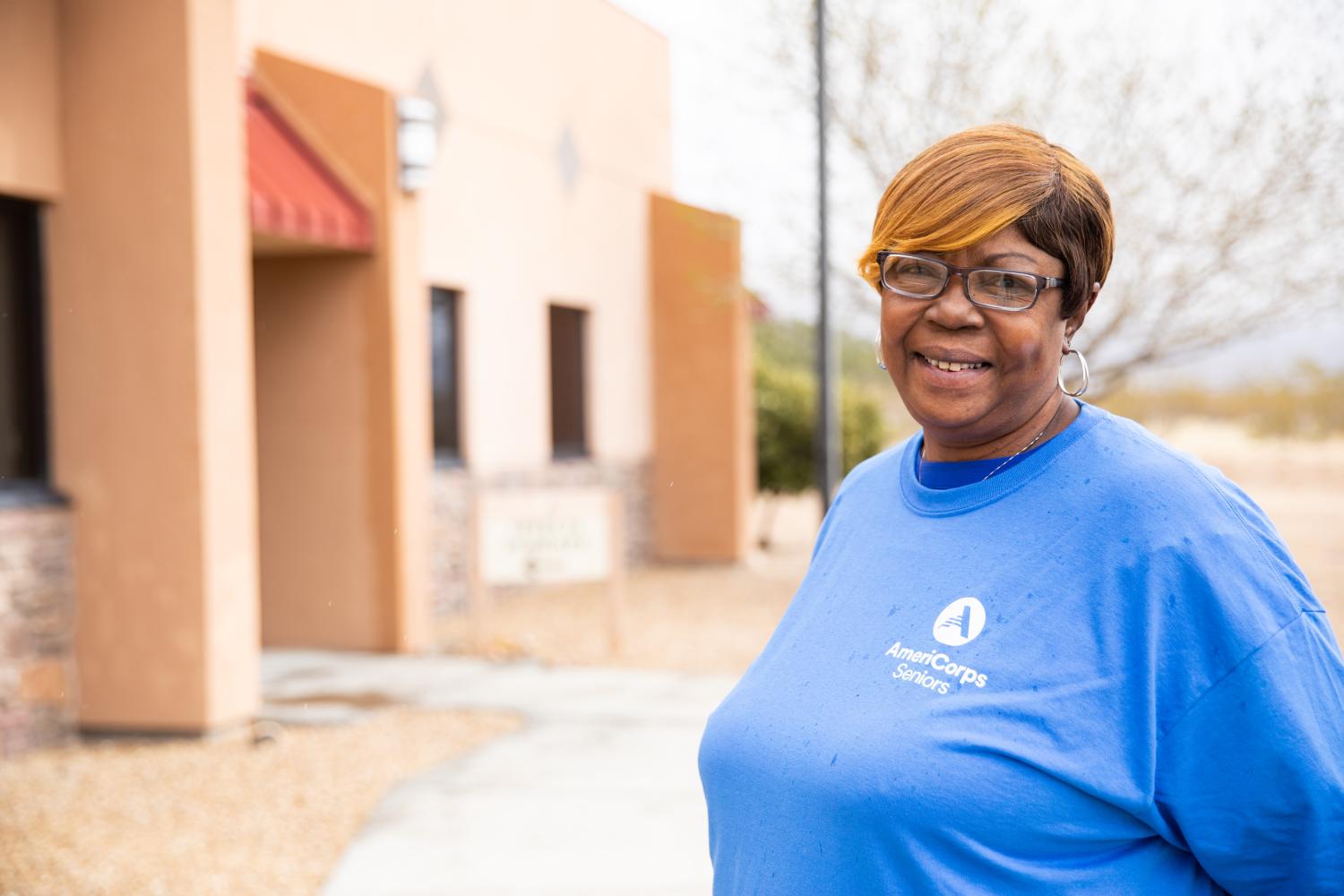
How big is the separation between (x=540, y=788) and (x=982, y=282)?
479cm

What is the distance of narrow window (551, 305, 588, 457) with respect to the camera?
1405 cm

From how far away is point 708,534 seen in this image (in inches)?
614

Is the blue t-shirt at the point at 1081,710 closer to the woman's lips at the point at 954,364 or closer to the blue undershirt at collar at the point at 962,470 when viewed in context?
A: the blue undershirt at collar at the point at 962,470

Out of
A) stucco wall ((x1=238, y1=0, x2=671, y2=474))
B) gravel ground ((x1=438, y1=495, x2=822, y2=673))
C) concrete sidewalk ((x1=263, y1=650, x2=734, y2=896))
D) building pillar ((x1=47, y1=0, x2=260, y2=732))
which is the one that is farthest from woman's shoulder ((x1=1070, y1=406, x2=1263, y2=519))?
stucco wall ((x1=238, y1=0, x2=671, y2=474))

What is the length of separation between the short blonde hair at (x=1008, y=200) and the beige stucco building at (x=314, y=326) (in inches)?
225

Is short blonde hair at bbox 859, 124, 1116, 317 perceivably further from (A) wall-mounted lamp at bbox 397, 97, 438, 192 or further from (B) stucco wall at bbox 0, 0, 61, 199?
(A) wall-mounted lamp at bbox 397, 97, 438, 192

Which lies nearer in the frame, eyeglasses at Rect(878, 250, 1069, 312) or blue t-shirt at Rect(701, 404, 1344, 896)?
blue t-shirt at Rect(701, 404, 1344, 896)

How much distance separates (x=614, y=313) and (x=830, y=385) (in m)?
4.67

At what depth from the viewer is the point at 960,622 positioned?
1.71 m

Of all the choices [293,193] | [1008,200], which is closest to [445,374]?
[293,193]

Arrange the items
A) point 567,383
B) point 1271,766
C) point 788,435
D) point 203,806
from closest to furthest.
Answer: point 1271,766
point 203,806
point 567,383
point 788,435

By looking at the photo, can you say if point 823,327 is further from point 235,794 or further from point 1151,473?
point 1151,473

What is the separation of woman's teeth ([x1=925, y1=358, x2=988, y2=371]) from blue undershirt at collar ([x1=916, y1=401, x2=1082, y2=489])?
132mm

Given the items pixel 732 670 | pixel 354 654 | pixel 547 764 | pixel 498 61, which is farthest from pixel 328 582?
pixel 498 61
